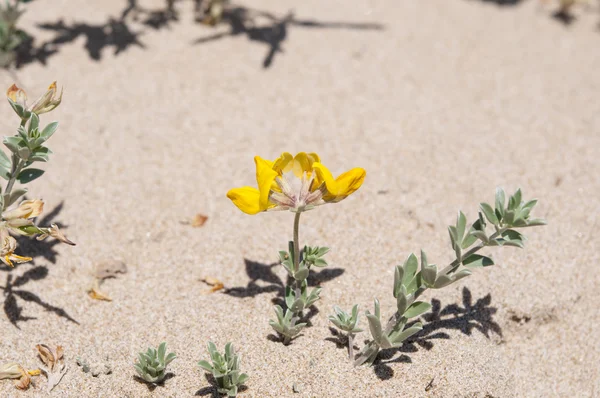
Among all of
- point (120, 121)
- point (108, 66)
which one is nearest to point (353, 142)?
point (120, 121)

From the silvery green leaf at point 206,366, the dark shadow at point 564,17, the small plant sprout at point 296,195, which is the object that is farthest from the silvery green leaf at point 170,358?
the dark shadow at point 564,17

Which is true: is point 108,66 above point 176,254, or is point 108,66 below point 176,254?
above

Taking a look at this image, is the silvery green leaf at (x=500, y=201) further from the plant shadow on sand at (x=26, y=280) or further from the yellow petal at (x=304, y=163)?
the plant shadow on sand at (x=26, y=280)

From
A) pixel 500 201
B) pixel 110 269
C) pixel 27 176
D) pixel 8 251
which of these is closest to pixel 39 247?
pixel 110 269

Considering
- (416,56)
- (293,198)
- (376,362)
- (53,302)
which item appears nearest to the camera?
(293,198)

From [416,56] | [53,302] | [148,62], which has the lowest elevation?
[53,302]

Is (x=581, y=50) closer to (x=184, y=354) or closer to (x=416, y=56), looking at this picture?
(x=416, y=56)
